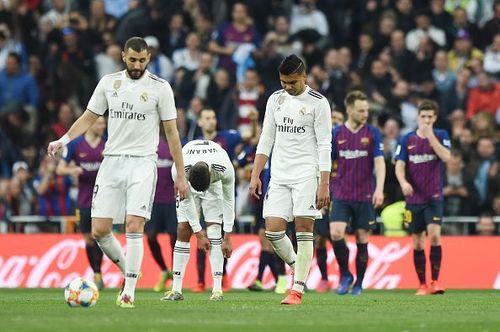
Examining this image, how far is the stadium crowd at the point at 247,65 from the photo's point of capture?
2448 cm

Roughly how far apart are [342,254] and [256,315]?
6.14m

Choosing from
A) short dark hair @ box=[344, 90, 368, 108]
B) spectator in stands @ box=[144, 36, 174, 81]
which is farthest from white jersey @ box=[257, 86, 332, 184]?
spectator in stands @ box=[144, 36, 174, 81]

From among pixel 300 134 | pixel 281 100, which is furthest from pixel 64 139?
pixel 300 134

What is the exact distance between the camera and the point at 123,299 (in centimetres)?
1397

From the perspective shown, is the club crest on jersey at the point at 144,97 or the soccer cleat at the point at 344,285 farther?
the soccer cleat at the point at 344,285

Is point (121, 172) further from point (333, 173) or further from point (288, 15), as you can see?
point (288, 15)

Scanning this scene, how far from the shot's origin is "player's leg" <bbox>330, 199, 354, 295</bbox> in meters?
18.9

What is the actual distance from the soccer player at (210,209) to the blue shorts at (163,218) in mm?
4064

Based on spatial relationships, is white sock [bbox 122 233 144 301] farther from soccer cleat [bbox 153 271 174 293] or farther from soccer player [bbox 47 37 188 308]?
soccer cleat [bbox 153 271 174 293]

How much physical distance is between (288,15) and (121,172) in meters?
14.8

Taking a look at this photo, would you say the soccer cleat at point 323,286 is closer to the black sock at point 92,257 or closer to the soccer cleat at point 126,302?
the black sock at point 92,257

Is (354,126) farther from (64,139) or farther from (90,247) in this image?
→ (64,139)

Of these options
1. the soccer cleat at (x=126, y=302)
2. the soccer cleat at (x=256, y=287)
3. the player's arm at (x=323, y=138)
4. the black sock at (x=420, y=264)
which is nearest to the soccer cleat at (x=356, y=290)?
the black sock at (x=420, y=264)

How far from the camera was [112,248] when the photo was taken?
584 inches
